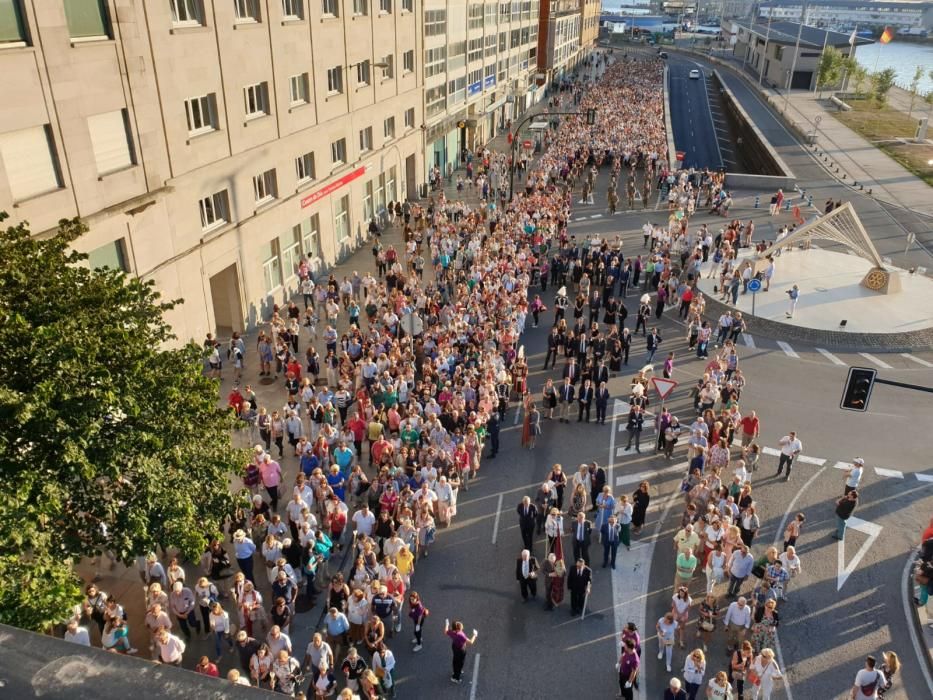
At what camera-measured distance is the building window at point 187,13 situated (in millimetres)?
20453

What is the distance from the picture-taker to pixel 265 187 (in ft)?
86.3

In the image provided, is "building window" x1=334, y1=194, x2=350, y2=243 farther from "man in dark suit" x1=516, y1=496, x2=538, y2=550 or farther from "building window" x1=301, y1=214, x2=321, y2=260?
"man in dark suit" x1=516, y1=496, x2=538, y2=550

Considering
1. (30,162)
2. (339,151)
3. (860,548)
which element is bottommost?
(860,548)

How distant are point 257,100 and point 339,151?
23.3ft

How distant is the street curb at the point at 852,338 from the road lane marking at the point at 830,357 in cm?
43

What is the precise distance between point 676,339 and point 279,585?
17.0 metres

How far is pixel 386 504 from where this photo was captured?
14203 millimetres

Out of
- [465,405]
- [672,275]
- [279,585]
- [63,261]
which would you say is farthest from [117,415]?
[672,275]

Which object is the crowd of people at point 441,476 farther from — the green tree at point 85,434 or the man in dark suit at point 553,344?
the green tree at point 85,434

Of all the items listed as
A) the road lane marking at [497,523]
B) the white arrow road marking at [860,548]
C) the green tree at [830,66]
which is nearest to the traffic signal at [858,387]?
the white arrow road marking at [860,548]

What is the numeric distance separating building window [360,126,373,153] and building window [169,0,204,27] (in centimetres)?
1335

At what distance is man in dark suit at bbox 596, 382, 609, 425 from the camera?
19.1m

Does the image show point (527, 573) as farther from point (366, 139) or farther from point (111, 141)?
point (366, 139)

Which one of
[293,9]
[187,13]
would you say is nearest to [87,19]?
[187,13]
